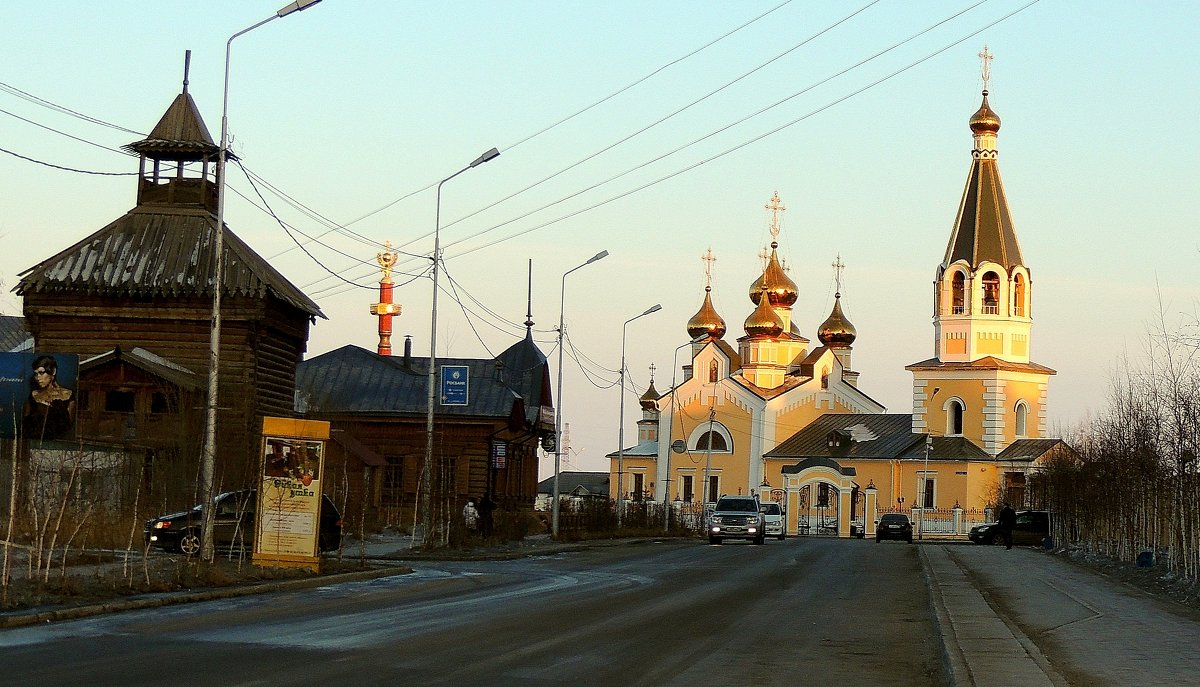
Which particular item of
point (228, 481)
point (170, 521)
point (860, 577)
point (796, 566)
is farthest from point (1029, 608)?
point (228, 481)

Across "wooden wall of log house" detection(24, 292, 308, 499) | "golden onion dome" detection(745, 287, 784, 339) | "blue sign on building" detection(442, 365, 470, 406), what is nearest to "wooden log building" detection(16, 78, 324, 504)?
"wooden wall of log house" detection(24, 292, 308, 499)

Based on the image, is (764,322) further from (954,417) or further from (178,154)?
(178,154)

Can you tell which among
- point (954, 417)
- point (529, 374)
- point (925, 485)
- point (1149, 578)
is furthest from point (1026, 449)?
point (1149, 578)

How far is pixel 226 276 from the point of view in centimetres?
4441

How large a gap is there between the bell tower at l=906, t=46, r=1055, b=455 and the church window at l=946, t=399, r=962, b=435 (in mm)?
63

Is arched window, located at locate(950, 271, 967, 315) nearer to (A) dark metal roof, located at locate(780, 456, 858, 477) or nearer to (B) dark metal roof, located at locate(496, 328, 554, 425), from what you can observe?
(A) dark metal roof, located at locate(780, 456, 858, 477)

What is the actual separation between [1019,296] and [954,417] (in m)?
9.44

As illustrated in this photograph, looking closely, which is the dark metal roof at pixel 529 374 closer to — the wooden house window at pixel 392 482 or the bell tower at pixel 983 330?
the wooden house window at pixel 392 482

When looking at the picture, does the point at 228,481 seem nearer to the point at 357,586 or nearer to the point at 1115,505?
the point at 357,586

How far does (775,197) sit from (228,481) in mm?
86566

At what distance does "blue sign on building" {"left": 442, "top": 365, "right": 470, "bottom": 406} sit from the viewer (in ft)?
136

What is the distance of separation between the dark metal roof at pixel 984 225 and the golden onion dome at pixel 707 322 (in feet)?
119

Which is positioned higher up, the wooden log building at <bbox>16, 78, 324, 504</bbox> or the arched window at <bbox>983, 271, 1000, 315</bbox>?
the arched window at <bbox>983, 271, 1000, 315</bbox>

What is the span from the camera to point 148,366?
4244 cm
